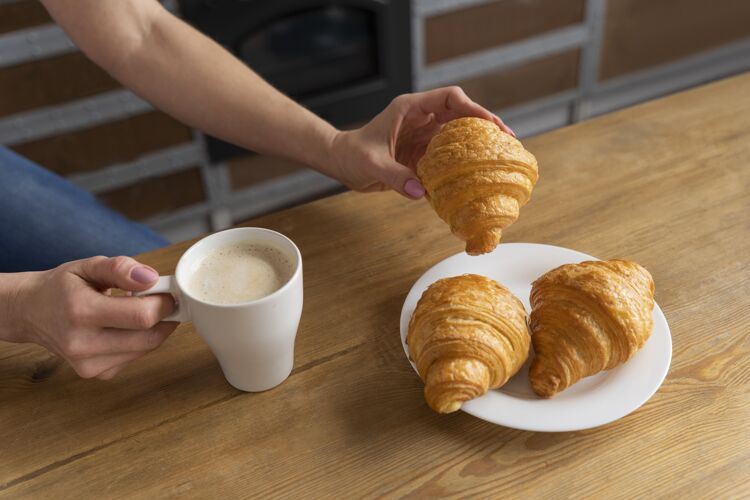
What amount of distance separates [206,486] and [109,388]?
0.61 feet

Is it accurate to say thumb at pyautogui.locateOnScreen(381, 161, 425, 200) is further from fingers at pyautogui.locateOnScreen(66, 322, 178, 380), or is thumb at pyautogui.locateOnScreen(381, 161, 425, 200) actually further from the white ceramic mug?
fingers at pyautogui.locateOnScreen(66, 322, 178, 380)

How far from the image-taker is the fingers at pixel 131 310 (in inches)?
27.2

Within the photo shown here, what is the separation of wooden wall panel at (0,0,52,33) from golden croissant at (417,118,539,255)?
1416mm

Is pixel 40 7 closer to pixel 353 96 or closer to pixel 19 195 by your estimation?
pixel 19 195

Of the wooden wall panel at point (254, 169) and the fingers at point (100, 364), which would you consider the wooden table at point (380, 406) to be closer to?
the fingers at point (100, 364)

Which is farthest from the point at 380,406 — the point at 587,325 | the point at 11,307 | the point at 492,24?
the point at 492,24

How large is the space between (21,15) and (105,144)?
15.8 inches

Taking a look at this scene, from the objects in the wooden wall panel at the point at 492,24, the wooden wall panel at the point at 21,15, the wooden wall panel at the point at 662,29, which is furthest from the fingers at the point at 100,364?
the wooden wall panel at the point at 662,29

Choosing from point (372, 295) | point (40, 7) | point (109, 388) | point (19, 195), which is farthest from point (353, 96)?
point (109, 388)

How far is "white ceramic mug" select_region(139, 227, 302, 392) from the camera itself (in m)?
0.66

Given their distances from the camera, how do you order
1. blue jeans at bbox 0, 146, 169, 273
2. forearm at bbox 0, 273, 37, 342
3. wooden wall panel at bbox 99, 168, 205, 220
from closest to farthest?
1. forearm at bbox 0, 273, 37, 342
2. blue jeans at bbox 0, 146, 169, 273
3. wooden wall panel at bbox 99, 168, 205, 220

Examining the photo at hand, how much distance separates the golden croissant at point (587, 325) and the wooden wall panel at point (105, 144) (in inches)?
62.8

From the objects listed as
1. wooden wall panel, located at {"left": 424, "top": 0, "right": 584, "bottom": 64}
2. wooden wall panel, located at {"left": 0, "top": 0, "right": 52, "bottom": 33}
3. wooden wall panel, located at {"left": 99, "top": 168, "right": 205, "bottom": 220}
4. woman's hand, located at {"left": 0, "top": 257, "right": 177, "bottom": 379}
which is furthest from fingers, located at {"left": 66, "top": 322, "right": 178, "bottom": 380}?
wooden wall panel, located at {"left": 424, "top": 0, "right": 584, "bottom": 64}

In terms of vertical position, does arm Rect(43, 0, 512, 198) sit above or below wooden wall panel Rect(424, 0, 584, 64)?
above
